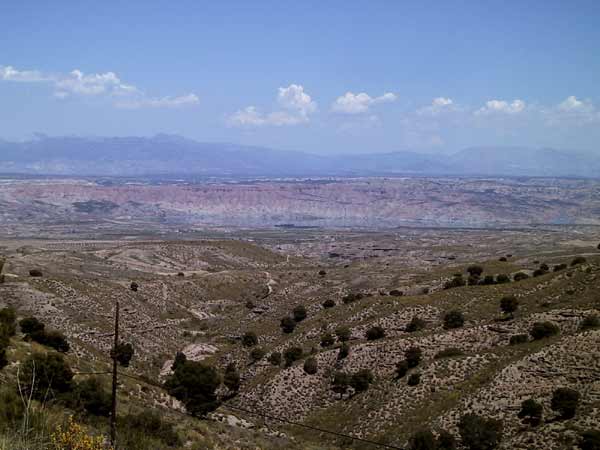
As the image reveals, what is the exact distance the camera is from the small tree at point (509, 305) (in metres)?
36.5

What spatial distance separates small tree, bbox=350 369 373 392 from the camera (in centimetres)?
3266

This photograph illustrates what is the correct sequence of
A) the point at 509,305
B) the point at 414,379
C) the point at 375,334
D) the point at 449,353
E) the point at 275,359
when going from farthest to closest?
the point at 275,359
the point at 375,334
the point at 509,305
the point at 449,353
the point at 414,379

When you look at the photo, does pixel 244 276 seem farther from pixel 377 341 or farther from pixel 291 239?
pixel 291 239

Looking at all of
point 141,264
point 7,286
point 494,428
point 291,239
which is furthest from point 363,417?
point 291,239

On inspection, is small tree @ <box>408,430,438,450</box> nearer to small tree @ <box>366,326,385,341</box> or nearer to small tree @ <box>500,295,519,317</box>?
small tree @ <box>500,295,519,317</box>

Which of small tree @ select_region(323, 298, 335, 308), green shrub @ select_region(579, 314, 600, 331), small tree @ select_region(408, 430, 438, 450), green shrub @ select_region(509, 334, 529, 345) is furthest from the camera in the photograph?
small tree @ select_region(323, 298, 335, 308)

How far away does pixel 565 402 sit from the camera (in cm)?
2300

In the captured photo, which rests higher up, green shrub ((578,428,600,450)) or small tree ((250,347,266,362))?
green shrub ((578,428,600,450))

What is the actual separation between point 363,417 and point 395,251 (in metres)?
93.8

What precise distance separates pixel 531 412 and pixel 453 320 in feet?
43.7

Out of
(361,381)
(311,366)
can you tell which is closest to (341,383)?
(361,381)

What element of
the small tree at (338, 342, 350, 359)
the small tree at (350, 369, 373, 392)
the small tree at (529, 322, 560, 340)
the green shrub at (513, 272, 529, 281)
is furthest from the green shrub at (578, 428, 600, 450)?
the green shrub at (513, 272, 529, 281)

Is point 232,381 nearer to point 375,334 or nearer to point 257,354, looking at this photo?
point 257,354

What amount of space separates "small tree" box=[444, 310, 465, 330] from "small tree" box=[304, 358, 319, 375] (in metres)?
8.78
